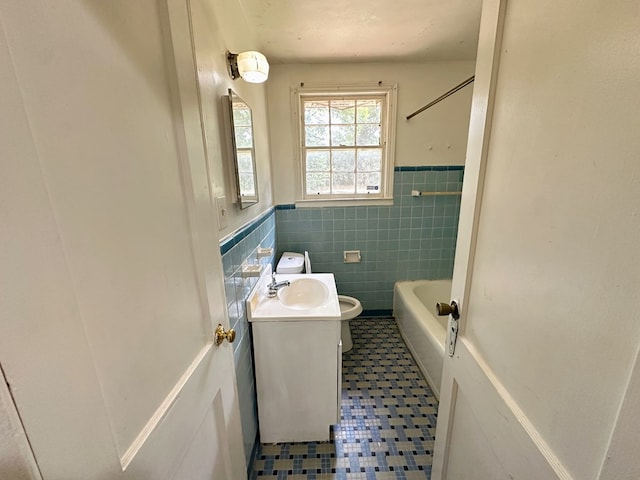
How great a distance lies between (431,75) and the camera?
7.49ft

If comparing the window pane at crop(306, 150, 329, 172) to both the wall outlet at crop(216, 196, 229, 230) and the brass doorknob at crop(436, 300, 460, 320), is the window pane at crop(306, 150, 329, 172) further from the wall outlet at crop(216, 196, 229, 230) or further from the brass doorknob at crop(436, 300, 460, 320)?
the brass doorknob at crop(436, 300, 460, 320)

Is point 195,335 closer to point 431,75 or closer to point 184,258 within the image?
point 184,258

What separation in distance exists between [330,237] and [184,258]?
1.96 m

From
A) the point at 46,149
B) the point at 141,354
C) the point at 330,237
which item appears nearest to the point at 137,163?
the point at 46,149

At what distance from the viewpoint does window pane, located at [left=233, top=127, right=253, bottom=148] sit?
129cm

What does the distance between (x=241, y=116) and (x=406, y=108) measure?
1.61m

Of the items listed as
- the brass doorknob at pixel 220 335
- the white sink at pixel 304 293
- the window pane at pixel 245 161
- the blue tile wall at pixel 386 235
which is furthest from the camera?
the blue tile wall at pixel 386 235

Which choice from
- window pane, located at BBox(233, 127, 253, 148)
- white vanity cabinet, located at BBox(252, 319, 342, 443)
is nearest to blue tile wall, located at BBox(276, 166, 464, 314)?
window pane, located at BBox(233, 127, 253, 148)

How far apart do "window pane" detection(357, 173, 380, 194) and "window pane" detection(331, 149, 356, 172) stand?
0.13 m

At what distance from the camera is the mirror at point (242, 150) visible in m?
1.22

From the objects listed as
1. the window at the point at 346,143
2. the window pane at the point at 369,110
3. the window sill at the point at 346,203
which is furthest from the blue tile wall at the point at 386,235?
the window pane at the point at 369,110

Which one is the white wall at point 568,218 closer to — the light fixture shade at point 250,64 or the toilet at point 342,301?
the light fixture shade at point 250,64

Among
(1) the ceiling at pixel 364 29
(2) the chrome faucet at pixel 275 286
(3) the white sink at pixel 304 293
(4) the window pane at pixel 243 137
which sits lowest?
(3) the white sink at pixel 304 293

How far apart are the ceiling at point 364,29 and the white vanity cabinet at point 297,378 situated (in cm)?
Result: 171
